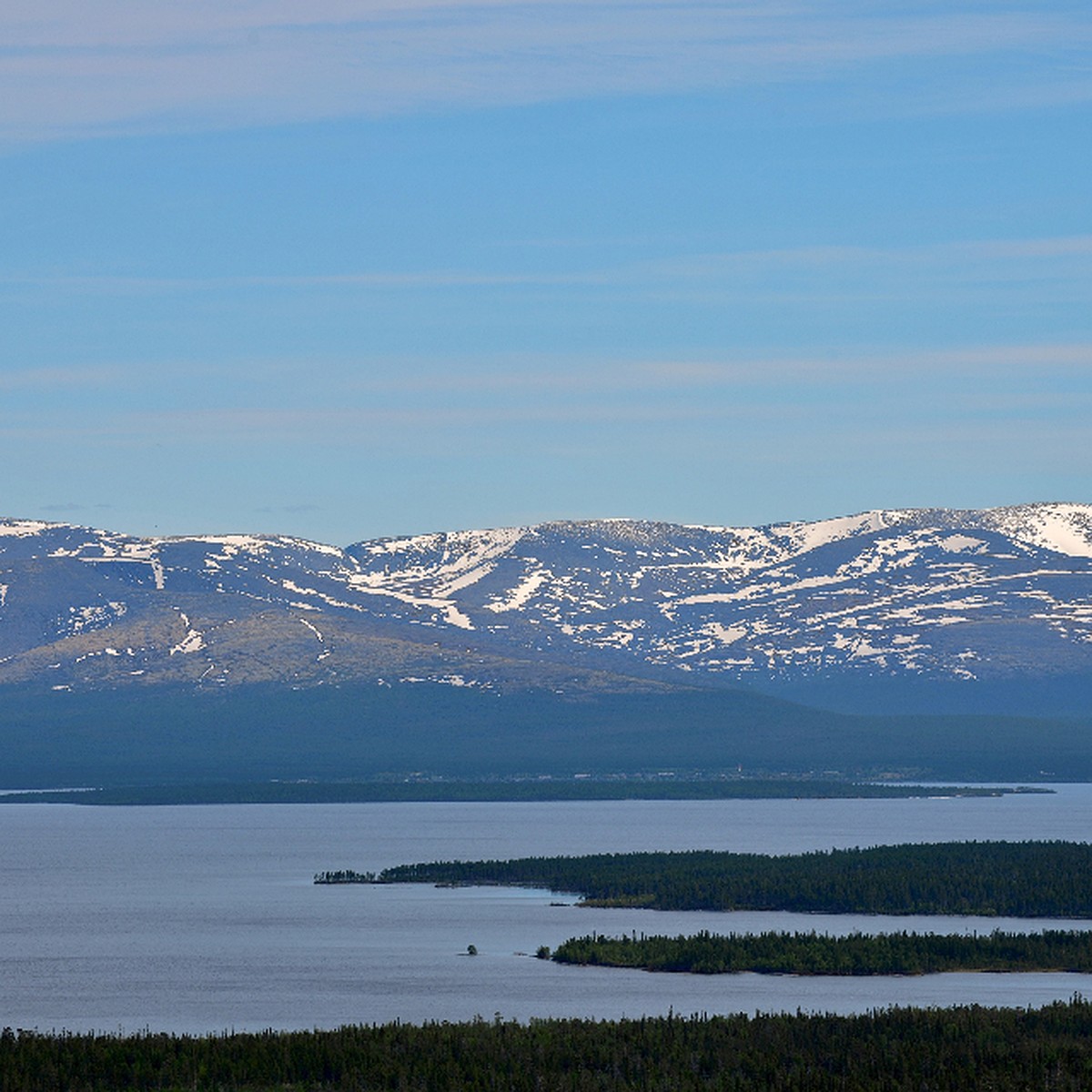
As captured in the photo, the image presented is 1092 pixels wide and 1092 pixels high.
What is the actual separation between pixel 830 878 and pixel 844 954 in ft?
124

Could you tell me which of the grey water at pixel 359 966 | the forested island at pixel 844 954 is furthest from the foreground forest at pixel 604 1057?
the forested island at pixel 844 954

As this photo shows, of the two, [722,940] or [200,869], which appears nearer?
[722,940]

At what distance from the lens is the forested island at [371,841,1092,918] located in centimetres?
14788

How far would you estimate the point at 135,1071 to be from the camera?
80500 mm

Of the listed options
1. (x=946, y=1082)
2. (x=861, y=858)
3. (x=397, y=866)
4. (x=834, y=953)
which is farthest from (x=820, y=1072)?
(x=397, y=866)

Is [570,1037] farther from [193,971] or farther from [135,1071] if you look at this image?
[193,971]

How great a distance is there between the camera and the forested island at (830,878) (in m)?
148

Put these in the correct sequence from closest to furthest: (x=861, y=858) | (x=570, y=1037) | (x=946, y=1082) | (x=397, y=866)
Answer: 1. (x=946, y=1082)
2. (x=570, y=1037)
3. (x=861, y=858)
4. (x=397, y=866)

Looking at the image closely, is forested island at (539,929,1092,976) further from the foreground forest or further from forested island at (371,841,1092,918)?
the foreground forest

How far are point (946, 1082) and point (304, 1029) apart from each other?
2632cm

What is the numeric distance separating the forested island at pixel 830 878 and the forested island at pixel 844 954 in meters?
23.5

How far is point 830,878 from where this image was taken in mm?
155500

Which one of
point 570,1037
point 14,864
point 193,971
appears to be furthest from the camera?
point 14,864

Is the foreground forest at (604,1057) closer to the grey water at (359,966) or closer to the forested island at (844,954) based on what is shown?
the grey water at (359,966)
